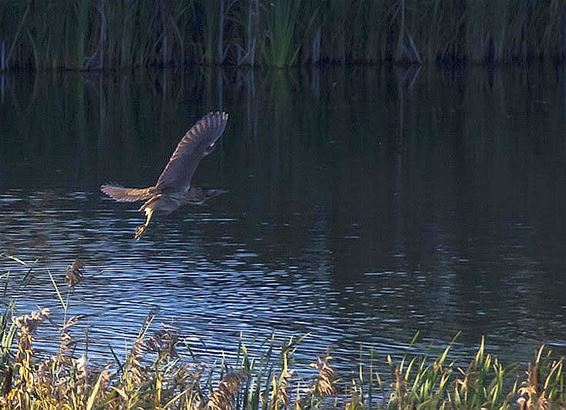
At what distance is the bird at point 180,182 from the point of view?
4.20 meters

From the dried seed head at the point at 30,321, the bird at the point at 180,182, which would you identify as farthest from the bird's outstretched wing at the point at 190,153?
the dried seed head at the point at 30,321

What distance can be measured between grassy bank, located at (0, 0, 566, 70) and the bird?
1071 cm

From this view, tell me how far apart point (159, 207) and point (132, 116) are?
7976mm

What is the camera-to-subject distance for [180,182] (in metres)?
Answer: 4.26

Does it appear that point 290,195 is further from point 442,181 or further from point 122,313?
point 122,313

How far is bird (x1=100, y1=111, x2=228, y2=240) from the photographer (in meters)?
4.20

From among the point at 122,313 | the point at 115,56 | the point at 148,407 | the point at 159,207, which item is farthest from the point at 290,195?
the point at 115,56

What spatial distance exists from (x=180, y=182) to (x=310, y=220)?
3.26m

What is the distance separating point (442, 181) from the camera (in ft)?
28.7

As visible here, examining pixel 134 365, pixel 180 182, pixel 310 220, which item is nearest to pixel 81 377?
pixel 134 365

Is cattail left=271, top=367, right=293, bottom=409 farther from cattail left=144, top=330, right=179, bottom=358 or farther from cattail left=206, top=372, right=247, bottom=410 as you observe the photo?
cattail left=144, top=330, right=179, bottom=358

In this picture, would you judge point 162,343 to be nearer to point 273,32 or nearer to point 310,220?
point 310,220

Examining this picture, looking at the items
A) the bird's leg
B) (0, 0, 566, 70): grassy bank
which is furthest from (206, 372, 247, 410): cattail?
(0, 0, 566, 70): grassy bank

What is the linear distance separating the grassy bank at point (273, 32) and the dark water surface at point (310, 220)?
1.92 meters
